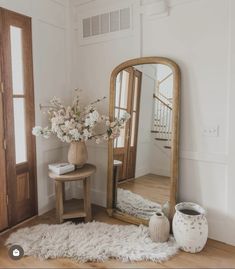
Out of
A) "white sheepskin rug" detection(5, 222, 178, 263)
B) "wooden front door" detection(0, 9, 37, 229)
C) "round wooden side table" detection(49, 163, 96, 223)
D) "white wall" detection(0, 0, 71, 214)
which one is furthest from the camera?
"white wall" detection(0, 0, 71, 214)

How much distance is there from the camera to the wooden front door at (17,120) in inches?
104

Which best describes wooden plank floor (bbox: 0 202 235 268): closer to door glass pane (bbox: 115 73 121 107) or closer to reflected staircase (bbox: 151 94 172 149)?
reflected staircase (bbox: 151 94 172 149)

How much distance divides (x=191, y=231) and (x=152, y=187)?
2.04ft

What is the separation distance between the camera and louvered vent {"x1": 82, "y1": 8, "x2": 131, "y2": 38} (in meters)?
2.92

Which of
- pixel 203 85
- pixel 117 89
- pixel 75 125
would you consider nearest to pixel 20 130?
pixel 75 125

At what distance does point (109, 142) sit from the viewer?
3064 millimetres

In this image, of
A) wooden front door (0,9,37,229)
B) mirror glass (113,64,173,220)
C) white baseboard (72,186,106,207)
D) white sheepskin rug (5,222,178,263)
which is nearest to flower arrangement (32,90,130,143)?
mirror glass (113,64,173,220)

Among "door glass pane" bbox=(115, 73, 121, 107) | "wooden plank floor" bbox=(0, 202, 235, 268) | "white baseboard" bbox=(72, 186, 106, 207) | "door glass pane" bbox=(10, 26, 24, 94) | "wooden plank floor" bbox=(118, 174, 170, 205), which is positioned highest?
"door glass pane" bbox=(10, 26, 24, 94)

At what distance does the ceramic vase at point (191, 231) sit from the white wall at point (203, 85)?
280 millimetres

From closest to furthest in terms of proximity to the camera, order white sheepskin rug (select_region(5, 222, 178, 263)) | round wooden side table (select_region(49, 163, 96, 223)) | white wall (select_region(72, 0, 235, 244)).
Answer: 1. white sheepskin rug (select_region(5, 222, 178, 263))
2. white wall (select_region(72, 0, 235, 244))
3. round wooden side table (select_region(49, 163, 96, 223))

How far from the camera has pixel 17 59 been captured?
2.79 metres

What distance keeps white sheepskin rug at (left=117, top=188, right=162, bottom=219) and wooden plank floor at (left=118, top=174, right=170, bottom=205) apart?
5 centimetres

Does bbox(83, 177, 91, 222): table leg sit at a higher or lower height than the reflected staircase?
lower

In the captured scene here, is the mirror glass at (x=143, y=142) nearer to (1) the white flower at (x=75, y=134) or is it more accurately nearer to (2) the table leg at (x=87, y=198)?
(2) the table leg at (x=87, y=198)
